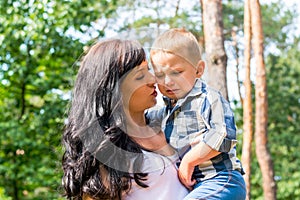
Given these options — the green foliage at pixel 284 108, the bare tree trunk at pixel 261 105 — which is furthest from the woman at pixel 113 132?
the green foliage at pixel 284 108

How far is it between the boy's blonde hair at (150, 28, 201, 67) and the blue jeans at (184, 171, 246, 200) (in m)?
0.30

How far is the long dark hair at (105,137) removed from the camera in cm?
140

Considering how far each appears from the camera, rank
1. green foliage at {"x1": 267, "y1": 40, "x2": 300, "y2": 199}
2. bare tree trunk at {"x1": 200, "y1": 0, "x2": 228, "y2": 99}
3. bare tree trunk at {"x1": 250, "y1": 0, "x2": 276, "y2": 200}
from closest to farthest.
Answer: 1. bare tree trunk at {"x1": 200, "y1": 0, "x2": 228, "y2": 99}
2. bare tree trunk at {"x1": 250, "y1": 0, "x2": 276, "y2": 200}
3. green foliage at {"x1": 267, "y1": 40, "x2": 300, "y2": 199}

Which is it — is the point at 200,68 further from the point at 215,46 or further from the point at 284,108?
the point at 284,108

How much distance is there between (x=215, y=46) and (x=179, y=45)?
3090 mm

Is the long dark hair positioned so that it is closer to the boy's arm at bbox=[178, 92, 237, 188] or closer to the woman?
the woman

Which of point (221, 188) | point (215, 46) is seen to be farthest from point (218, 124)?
point (215, 46)

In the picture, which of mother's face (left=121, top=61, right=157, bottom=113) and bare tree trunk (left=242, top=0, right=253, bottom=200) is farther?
bare tree trunk (left=242, top=0, right=253, bottom=200)

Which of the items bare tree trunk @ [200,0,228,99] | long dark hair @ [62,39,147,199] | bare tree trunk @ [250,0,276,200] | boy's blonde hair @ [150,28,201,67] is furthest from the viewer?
bare tree trunk @ [250,0,276,200]

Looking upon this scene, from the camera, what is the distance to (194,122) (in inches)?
60.2

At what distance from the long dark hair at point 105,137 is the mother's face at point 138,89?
0.01 m

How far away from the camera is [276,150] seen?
40.0 ft

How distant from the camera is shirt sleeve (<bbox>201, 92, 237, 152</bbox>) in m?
1.47

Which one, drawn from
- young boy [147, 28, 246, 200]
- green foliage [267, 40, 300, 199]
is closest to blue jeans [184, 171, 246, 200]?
young boy [147, 28, 246, 200]
